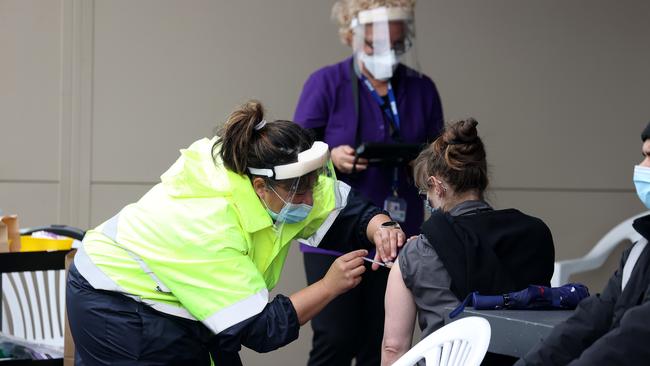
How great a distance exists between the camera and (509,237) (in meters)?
2.54

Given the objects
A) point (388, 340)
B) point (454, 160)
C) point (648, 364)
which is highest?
point (454, 160)

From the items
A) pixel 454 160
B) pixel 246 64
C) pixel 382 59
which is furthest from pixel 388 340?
pixel 246 64

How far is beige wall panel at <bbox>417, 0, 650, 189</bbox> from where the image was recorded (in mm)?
4898

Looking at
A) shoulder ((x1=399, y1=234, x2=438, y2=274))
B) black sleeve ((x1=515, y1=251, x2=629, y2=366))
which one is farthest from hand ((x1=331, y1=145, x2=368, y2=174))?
black sleeve ((x1=515, y1=251, x2=629, y2=366))

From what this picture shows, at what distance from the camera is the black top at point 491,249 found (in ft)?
8.15

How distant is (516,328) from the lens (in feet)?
7.28

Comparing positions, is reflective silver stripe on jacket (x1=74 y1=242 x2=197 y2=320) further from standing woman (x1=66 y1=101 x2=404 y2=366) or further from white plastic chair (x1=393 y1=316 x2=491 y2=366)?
white plastic chair (x1=393 y1=316 x2=491 y2=366)

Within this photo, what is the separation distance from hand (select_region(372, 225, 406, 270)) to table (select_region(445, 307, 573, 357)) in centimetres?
51

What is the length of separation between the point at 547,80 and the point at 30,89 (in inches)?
99.1

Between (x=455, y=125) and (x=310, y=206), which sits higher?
(x=455, y=125)

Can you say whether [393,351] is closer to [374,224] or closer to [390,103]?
[374,224]

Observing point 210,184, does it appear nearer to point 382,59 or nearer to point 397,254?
point 397,254

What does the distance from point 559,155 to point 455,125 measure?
2.43m

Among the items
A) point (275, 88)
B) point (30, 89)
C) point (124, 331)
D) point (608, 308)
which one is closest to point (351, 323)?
point (124, 331)
